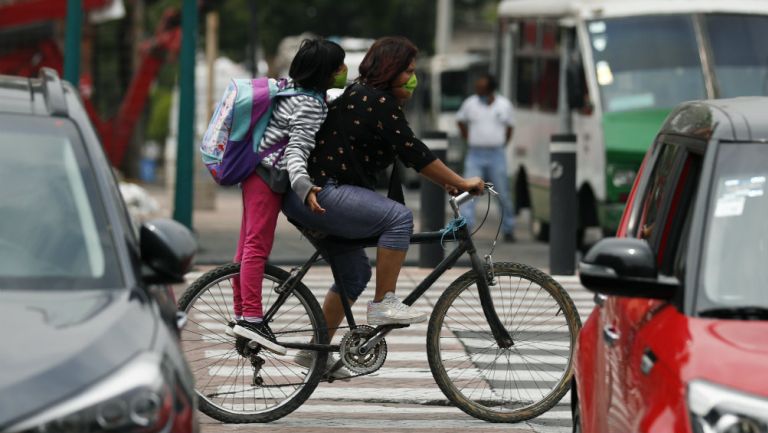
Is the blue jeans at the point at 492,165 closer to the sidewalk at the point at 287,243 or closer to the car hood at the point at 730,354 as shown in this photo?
the sidewalk at the point at 287,243

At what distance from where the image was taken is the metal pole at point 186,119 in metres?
16.0

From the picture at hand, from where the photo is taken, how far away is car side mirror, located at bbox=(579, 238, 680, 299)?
15.4 feet

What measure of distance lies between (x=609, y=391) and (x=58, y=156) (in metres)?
1.69

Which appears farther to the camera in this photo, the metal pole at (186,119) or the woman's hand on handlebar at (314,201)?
the metal pole at (186,119)

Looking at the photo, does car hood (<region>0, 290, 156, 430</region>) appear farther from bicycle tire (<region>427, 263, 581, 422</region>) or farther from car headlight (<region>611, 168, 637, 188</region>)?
car headlight (<region>611, 168, 637, 188</region>)

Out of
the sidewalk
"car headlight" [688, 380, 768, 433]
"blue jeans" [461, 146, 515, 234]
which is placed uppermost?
"car headlight" [688, 380, 768, 433]

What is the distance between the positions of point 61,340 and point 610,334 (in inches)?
64.3

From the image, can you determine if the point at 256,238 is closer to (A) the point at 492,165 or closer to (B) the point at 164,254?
(B) the point at 164,254

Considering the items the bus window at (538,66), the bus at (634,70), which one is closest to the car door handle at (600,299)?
the bus at (634,70)

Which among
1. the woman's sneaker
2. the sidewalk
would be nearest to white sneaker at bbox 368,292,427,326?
the woman's sneaker

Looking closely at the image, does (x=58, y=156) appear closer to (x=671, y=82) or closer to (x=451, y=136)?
(x=671, y=82)

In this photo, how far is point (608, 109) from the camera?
17328 mm

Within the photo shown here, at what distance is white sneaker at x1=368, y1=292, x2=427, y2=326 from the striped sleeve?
0.59 meters

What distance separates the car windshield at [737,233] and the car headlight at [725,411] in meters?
0.42
